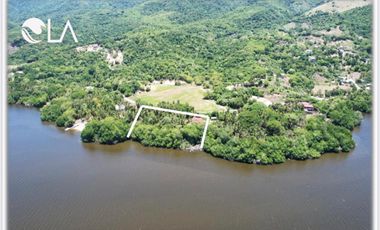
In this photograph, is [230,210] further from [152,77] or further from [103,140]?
[152,77]

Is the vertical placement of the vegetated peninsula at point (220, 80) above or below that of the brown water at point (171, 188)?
above

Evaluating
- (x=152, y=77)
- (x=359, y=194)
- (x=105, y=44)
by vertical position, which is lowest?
(x=359, y=194)

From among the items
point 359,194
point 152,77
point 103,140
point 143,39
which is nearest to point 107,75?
point 152,77
